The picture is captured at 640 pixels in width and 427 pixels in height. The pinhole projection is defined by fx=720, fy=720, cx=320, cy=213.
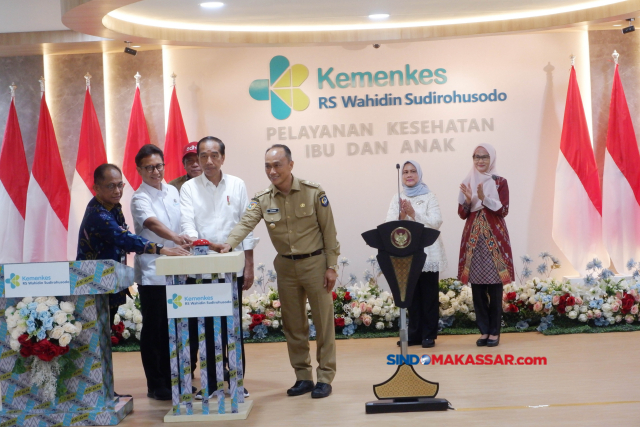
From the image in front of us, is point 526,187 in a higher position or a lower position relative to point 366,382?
higher

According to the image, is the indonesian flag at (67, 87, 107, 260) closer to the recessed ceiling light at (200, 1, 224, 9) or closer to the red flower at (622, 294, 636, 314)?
the recessed ceiling light at (200, 1, 224, 9)

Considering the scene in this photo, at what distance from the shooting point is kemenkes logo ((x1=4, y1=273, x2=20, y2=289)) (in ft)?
13.5

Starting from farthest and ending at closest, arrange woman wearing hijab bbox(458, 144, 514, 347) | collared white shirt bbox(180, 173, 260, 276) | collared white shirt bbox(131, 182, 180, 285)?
woman wearing hijab bbox(458, 144, 514, 347), collared white shirt bbox(180, 173, 260, 276), collared white shirt bbox(131, 182, 180, 285)

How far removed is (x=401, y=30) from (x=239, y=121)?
201 cm

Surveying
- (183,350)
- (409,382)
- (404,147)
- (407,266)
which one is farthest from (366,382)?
(404,147)

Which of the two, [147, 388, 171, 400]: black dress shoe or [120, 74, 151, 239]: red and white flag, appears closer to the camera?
[147, 388, 171, 400]: black dress shoe

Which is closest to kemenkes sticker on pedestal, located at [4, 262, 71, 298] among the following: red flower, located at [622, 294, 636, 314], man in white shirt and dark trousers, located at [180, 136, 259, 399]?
man in white shirt and dark trousers, located at [180, 136, 259, 399]

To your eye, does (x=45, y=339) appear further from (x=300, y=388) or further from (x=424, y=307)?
(x=424, y=307)

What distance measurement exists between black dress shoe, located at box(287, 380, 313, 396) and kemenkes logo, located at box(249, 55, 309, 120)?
377 centimetres

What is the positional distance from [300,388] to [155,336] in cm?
101

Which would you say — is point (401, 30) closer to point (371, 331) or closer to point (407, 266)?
point (371, 331)

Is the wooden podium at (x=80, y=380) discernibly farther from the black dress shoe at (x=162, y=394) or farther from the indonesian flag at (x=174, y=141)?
the indonesian flag at (x=174, y=141)

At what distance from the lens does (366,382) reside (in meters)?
4.96

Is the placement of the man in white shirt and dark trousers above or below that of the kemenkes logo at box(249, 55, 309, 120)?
below
